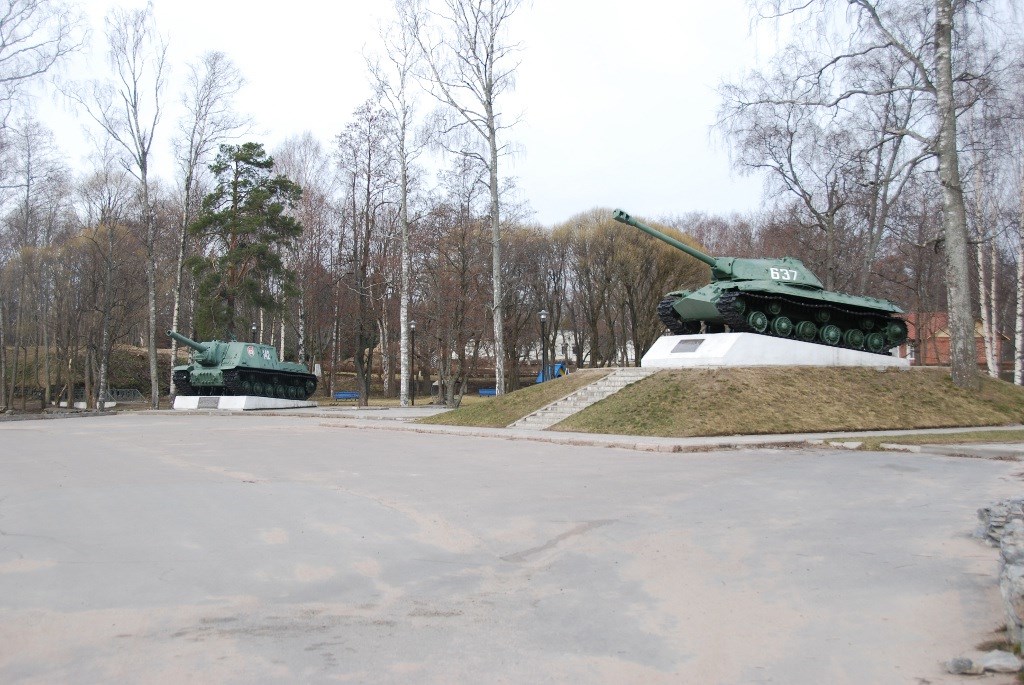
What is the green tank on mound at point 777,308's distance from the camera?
22.6m

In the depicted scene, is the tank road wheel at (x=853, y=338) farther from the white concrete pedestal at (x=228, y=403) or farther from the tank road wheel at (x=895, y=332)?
the white concrete pedestal at (x=228, y=403)

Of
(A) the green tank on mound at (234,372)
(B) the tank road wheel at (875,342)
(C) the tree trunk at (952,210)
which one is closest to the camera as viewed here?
(C) the tree trunk at (952,210)

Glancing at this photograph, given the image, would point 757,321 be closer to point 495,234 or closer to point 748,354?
point 748,354

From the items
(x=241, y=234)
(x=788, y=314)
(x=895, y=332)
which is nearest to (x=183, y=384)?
(x=241, y=234)

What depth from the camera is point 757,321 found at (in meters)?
22.7

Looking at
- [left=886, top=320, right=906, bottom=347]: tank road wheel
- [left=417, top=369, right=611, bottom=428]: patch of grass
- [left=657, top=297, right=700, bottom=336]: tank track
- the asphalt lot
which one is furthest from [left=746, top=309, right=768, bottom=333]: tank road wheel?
the asphalt lot

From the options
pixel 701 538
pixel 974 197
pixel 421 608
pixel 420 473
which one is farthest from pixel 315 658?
pixel 974 197

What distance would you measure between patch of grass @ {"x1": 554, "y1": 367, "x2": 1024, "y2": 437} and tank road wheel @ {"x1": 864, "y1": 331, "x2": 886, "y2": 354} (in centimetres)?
200

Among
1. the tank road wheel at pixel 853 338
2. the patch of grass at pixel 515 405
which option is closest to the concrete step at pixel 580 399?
the patch of grass at pixel 515 405

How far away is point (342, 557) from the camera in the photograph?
6449mm

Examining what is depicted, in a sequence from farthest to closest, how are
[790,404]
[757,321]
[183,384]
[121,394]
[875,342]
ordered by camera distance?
[121,394] → [183,384] → [875,342] → [757,321] → [790,404]

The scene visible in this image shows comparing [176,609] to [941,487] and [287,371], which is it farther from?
[287,371]

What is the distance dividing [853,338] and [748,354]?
4746 millimetres

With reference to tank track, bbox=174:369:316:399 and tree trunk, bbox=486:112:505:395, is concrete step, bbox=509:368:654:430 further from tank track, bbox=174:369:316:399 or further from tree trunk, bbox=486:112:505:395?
tank track, bbox=174:369:316:399
